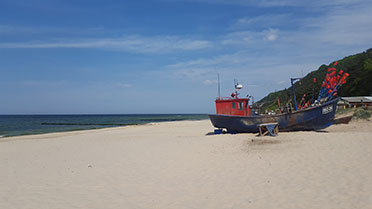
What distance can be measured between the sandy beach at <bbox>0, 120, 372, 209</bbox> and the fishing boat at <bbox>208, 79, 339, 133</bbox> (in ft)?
14.6

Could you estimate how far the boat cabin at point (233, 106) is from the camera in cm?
1802

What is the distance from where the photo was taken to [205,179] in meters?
7.23

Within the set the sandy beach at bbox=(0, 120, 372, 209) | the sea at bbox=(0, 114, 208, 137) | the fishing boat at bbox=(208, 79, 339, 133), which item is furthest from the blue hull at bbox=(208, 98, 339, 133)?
the sea at bbox=(0, 114, 208, 137)

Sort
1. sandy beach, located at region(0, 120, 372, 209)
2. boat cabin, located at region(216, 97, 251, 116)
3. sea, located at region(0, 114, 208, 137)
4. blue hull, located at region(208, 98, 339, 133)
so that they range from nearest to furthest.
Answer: sandy beach, located at region(0, 120, 372, 209)
blue hull, located at region(208, 98, 339, 133)
boat cabin, located at region(216, 97, 251, 116)
sea, located at region(0, 114, 208, 137)

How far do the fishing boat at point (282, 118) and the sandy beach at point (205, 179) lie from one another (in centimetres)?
444

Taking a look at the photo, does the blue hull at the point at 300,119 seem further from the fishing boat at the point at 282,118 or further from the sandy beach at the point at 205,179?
the sandy beach at the point at 205,179

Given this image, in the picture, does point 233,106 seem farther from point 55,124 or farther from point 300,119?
point 55,124

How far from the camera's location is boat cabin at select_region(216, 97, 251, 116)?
1802 centimetres

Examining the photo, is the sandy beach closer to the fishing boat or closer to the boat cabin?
the fishing boat

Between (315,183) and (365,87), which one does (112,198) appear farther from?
(365,87)

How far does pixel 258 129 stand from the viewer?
16.4 metres

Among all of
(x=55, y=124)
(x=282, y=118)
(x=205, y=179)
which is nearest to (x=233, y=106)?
(x=282, y=118)

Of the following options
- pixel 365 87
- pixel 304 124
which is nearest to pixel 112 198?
pixel 304 124

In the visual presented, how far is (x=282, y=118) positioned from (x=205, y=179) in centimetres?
1048
